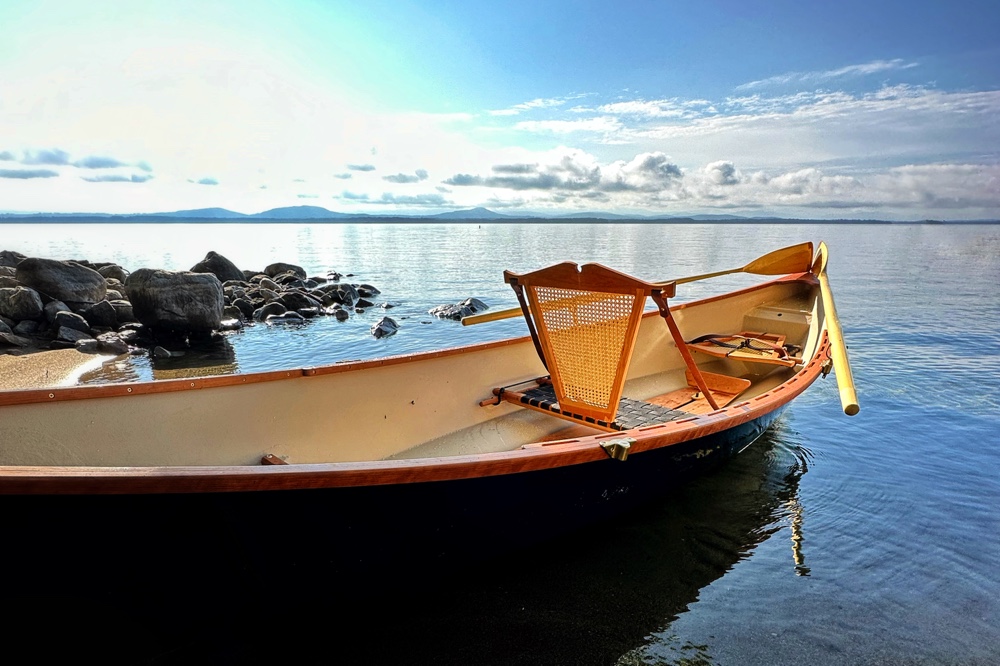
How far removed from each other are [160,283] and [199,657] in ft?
42.3

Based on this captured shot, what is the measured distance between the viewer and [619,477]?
14.7 feet

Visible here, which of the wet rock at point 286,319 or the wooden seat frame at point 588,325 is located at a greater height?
the wooden seat frame at point 588,325

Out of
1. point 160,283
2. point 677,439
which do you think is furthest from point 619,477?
point 160,283

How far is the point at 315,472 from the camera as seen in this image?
2832mm

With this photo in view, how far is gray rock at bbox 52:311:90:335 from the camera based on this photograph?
43.7 ft

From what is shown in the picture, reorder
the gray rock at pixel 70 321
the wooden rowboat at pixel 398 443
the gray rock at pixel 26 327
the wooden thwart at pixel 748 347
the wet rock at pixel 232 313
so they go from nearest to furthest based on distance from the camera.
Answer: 1. the wooden rowboat at pixel 398 443
2. the wooden thwart at pixel 748 347
3. the gray rock at pixel 26 327
4. the gray rock at pixel 70 321
5. the wet rock at pixel 232 313

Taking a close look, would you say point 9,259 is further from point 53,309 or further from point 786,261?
point 786,261

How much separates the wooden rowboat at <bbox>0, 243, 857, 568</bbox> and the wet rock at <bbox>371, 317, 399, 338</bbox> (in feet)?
34.4

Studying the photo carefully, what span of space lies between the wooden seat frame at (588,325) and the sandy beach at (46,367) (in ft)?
30.8

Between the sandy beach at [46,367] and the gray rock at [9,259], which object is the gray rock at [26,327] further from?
the gray rock at [9,259]

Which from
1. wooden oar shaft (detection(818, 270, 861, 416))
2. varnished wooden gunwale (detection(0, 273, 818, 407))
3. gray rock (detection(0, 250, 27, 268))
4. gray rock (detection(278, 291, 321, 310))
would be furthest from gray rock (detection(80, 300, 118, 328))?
wooden oar shaft (detection(818, 270, 861, 416))

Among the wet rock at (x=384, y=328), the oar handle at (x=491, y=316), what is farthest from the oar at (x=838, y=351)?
the wet rock at (x=384, y=328)

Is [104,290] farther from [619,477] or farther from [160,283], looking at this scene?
[619,477]

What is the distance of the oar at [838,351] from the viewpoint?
4.49 meters
